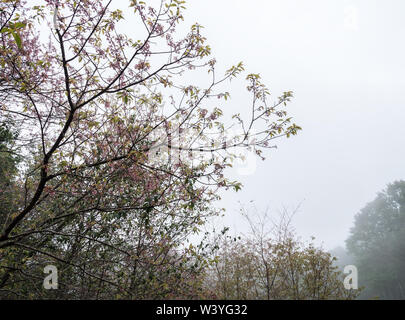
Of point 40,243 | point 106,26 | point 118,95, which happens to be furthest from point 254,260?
point 106,26

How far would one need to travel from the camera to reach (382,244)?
2839cm

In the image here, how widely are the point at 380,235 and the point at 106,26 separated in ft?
123

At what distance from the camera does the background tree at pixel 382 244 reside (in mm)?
25859

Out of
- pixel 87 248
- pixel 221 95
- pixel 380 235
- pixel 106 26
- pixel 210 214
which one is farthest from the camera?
pixel 380 235

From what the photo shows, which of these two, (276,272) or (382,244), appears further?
(382,244)

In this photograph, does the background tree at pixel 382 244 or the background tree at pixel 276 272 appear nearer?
the background tree at pixel 276 272

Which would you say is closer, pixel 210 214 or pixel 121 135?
pixel 121 135

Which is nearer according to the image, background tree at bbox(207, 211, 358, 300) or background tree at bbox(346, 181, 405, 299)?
background tree at bbox(207, 211, 358, 300)

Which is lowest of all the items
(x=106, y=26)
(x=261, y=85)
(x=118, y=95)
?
(x=118, y=95)

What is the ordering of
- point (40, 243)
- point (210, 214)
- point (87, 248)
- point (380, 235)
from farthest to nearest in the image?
point (380, 235) → point (210, 214) → point (87, 248) → point (40, 243)

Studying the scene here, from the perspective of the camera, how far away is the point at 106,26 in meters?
3.25

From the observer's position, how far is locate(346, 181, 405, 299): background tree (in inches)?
1018
